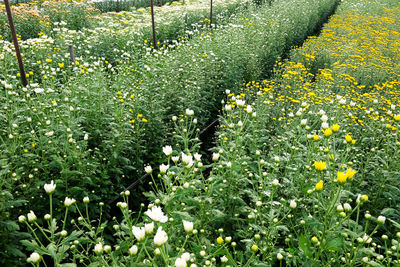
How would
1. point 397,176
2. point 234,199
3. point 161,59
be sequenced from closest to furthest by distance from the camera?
point 234,199
point 397,176
point 161,59

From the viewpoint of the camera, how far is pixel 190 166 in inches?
77.8

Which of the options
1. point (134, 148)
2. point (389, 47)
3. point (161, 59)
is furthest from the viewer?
point (389, 47)

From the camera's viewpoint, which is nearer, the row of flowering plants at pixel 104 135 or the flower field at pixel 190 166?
the flower field at pixel 190 166

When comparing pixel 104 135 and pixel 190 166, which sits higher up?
pixel 190 166

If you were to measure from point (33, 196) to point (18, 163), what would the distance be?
29cm

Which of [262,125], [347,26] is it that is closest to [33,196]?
[262,125]

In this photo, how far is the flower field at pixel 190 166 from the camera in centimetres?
181

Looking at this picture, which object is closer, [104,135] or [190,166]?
[190,166]

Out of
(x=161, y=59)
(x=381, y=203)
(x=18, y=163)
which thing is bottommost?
(x=381, y=203)

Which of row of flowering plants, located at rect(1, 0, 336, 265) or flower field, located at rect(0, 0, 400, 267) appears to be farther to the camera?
row of flowering plants, located at rect(1, 0, 336, 265)

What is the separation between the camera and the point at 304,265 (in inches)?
69.0

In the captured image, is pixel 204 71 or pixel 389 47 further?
pixel 389 47

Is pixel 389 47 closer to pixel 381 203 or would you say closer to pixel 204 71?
pixel 204 71

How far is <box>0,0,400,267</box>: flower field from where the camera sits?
1.81 m
